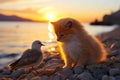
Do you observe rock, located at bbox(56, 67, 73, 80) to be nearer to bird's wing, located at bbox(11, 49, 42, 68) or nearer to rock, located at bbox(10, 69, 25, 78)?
bird's wing, located at bbox(11, 49, 42, 68)

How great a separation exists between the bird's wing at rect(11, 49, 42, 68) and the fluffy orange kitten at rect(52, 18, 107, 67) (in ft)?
3.55

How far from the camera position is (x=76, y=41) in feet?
24.7

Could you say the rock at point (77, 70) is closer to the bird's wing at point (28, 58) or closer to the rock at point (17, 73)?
the bird's wing at point (28, 58)

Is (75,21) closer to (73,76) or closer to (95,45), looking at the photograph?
(95,45)

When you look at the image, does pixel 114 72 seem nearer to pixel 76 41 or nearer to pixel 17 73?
pixel 76 41

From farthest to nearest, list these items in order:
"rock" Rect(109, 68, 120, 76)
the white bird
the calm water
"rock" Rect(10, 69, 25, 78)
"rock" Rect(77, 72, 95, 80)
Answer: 1. the calm water
2. "rock" Rect(10, 69, 25, 78)
3. the white bird
4. "rock" Rect(109, 68, 120, 76)
5. "rock" Rect(77, 72, 95, 80)

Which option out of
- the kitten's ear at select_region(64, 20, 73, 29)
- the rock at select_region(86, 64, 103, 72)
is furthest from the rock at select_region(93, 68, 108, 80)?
the kitten's ear at select_region(64, 20, 73, 29)

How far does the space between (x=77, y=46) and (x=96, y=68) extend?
1.97ft

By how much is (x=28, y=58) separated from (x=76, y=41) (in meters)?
1.50

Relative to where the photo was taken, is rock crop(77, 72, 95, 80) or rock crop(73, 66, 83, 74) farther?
rock crop(73, 66, 83, 74)

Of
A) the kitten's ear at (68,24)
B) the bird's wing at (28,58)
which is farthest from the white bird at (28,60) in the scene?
the kitten's ear at (68,24)

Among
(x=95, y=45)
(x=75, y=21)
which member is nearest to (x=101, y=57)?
(x=95, y=45)

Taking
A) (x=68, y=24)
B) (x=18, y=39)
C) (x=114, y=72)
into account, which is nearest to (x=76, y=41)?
(x=68, y=24)

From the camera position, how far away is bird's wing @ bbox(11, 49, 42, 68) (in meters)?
8.30
